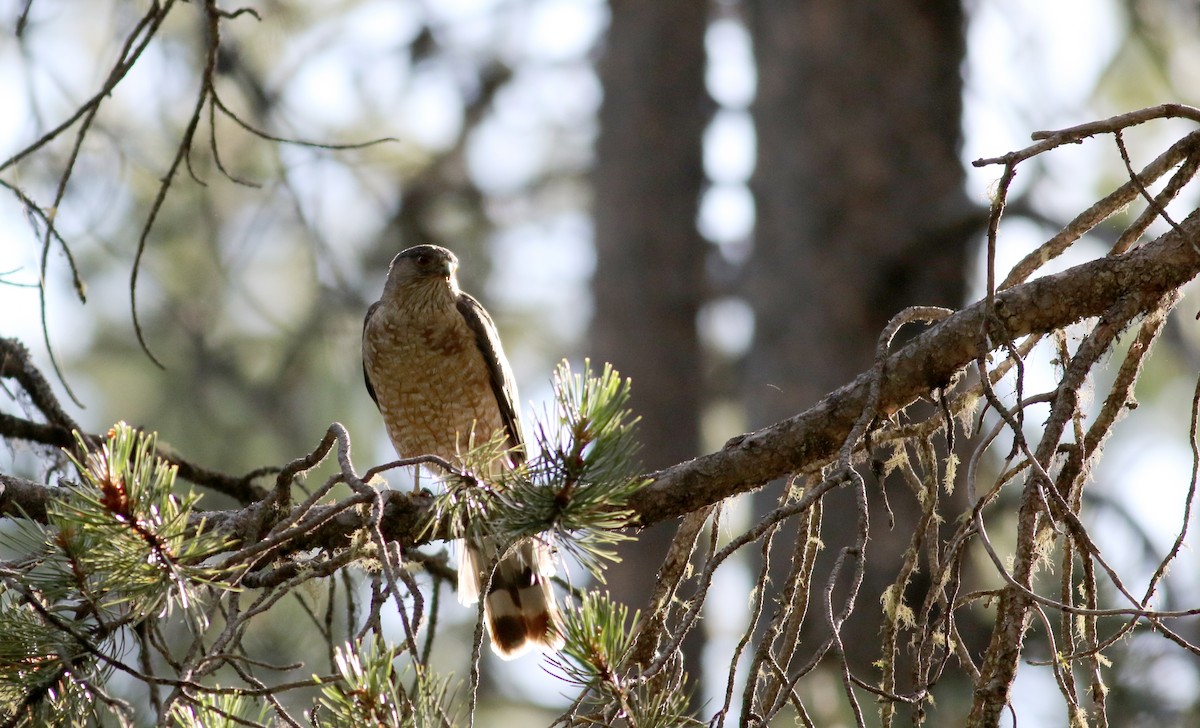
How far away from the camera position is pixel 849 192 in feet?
21.6

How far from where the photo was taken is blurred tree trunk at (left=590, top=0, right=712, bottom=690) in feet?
29.4

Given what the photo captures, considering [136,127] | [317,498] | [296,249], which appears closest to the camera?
[317,498]

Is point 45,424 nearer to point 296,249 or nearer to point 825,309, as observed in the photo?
point 825,309

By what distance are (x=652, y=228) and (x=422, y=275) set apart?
4772mm

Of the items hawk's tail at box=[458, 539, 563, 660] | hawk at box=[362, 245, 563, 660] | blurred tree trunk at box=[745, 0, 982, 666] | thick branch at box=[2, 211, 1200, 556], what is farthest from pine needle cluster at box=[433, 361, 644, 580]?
blurred tree trunk at box=[745, 0, 982, 666]

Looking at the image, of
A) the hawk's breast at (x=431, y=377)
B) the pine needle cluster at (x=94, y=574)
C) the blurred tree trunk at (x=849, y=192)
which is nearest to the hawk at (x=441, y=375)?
the hawk's breast at (x=431, y=377)

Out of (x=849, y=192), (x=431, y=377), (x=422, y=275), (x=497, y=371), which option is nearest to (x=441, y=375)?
(x=431, y=377)

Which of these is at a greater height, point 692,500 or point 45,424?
point 45,424

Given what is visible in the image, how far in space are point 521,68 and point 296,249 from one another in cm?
261

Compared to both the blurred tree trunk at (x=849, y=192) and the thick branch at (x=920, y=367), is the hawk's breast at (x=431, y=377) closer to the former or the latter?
the thick branch at (x=920, y=367)

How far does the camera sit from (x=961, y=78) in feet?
22.6

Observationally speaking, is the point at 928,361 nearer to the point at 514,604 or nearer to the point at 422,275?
the point at 514,604

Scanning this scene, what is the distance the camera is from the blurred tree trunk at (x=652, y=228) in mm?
8961

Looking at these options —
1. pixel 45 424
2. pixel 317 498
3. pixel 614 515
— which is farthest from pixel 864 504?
pixel 45 424
